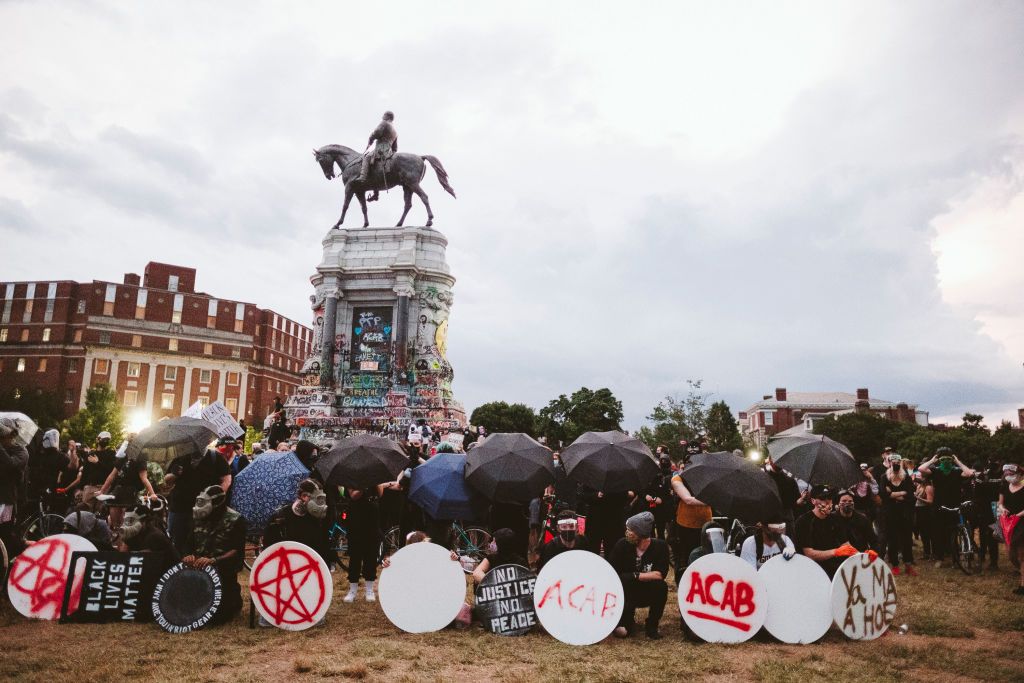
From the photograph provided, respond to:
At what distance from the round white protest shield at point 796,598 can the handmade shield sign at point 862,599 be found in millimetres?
171

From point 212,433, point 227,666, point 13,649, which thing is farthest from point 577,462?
point 13,649

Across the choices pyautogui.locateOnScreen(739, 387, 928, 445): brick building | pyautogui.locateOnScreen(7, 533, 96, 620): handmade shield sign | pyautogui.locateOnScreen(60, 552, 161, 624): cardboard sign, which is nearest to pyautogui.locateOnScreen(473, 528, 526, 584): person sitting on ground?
pyautogui.locateOnScreen(60, 552, 161, 624): cardboard sign

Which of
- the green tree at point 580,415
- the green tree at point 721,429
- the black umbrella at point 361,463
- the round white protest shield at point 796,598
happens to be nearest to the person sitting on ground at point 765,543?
the round white protest shield at point 796,598

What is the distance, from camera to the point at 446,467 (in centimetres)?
1054

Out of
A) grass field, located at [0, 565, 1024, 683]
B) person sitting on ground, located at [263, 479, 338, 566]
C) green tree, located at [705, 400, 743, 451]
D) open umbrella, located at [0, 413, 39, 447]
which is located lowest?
grass field, located at [0, 565, 1024, 683]

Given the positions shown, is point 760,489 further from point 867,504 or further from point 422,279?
point 422,279

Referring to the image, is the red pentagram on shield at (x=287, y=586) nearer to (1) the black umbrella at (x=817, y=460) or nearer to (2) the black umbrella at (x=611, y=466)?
(2) the black umbrella at (x=611, y=466)

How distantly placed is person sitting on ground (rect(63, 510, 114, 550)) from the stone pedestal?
18.7 m

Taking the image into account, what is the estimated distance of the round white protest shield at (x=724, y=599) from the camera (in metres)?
7.64

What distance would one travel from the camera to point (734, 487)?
8.55 metres

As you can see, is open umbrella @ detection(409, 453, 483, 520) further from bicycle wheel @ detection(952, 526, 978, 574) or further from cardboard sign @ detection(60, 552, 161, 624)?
bicycle wheel @ detection(952, 526, 978, 574)

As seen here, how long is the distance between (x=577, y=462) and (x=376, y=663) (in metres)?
4.66

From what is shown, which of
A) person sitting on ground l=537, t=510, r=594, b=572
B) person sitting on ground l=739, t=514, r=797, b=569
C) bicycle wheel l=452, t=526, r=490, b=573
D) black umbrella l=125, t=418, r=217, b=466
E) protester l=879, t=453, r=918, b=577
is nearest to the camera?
person sitting on ground l=537, t=510, r=594, b=572

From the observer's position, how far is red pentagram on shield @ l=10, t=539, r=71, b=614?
7848mm
